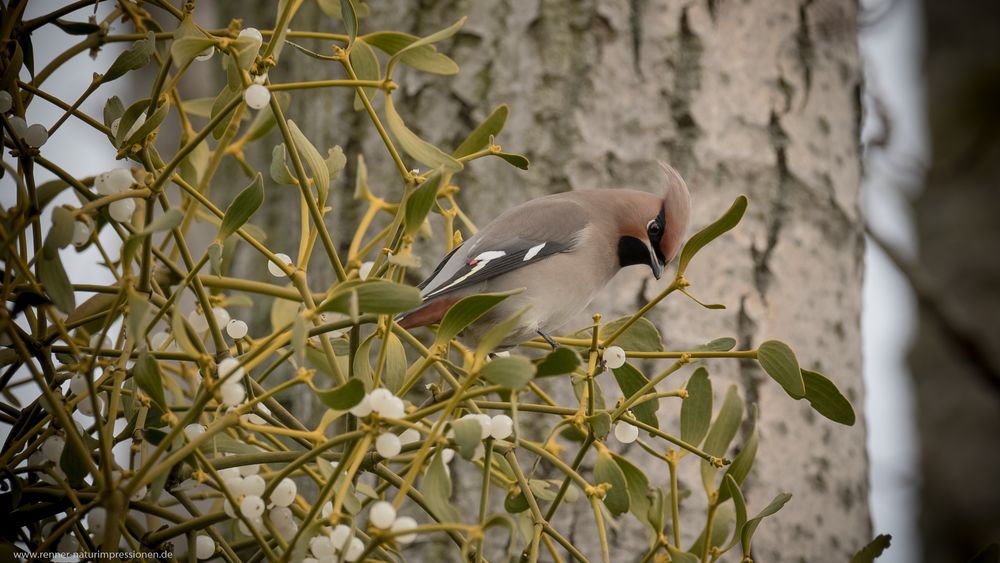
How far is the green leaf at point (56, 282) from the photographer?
0.85m

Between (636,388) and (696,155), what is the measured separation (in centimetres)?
69

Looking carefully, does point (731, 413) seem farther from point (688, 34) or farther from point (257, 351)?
point (688, 34)

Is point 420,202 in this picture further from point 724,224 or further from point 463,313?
point 724,224

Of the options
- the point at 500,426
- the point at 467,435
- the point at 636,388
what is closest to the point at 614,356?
the point at 636,388

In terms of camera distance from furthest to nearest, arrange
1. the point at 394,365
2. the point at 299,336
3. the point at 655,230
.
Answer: the point at 655,230
the point at 394,365
the point at 299,336

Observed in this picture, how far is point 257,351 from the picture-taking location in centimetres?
87

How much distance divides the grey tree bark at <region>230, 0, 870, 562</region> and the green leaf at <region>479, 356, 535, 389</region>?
2.61 ft

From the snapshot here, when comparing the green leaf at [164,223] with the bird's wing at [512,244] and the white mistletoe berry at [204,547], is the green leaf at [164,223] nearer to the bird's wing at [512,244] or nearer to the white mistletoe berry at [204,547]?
the white mistletoe berry at [204,547]

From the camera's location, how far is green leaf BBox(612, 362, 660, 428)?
1.04 metres

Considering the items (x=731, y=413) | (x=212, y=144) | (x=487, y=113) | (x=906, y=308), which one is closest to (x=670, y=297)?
(x=487, y=113)

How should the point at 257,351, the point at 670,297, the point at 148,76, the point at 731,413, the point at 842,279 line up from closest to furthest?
the point at 257,351, the point at 731,413, the point at 670,297, the point at 842,279, the point at 148,76

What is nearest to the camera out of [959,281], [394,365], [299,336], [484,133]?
Result: [299,336]

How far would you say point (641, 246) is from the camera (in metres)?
1.52

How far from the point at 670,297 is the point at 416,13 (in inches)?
24.3
